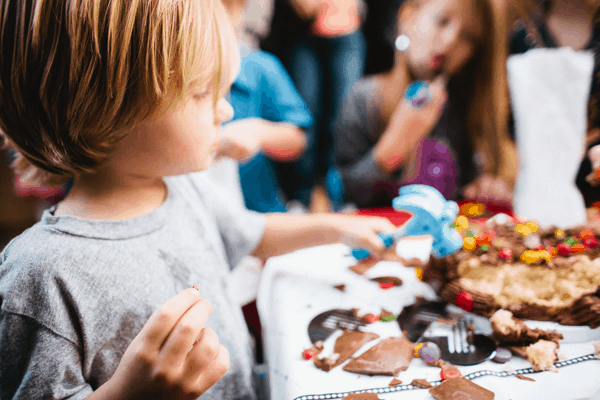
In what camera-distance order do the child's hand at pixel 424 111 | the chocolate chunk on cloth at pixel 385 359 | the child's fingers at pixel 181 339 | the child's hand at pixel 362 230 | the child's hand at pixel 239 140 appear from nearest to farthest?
the child's fingers at pixel 181 339
the chocolate chunk on cloth at pixel 385 359
the child's hand at pixel 362 230
the child's hand at pixel 239 140
the child's hand at pixel 424 111

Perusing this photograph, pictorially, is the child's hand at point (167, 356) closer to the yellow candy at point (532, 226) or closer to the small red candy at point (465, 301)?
the small red candy at point (465, 301)

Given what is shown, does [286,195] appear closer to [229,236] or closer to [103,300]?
[229,236]

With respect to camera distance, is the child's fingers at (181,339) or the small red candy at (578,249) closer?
the child's fingers at (181,339)

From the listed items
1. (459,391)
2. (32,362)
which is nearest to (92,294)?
(32,362)

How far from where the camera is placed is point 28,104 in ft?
1.35

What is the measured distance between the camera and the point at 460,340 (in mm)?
487

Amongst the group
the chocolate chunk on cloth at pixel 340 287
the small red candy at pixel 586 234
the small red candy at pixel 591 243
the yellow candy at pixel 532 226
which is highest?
the small red candy at pixel 586 234

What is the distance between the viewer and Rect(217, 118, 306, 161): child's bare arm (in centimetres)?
87

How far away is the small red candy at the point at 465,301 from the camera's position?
0.53m

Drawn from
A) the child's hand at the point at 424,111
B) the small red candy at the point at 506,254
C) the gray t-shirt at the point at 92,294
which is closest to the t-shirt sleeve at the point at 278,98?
the child's hand at the point at 424,111

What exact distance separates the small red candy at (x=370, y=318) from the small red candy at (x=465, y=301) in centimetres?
12

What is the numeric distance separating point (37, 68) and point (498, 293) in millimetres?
638

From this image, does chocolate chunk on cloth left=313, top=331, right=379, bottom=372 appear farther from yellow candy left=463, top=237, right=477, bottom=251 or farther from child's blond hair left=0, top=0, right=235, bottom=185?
child's blond hair left=0, top=0, right=235, bottom=185

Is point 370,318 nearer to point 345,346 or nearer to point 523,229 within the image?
point 345,346
